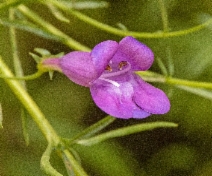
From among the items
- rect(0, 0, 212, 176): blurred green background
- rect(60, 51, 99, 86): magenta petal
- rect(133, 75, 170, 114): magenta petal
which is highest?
rect(60, 51, 99, 86): magenta petal

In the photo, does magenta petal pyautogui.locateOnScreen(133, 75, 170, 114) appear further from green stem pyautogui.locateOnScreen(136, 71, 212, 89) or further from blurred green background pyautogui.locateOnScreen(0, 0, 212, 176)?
blurred green background pyautogui.locateOnScreen(0, 0, 212, 176)

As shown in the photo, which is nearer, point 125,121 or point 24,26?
point 24,26

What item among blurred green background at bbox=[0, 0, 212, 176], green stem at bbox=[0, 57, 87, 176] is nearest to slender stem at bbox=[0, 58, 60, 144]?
green stem at bbox=[0, 57, 87, 176]

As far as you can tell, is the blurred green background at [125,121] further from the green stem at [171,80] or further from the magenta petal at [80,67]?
the magenta petal at [80,67]

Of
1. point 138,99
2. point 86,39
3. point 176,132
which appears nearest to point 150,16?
point 86,39

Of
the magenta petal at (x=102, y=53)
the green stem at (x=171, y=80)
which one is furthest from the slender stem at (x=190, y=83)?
the magenta petal at (x=102, y=53)

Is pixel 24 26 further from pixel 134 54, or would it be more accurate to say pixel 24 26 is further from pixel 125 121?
pixel 125 121

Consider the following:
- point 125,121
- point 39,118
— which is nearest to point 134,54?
point 39,118
